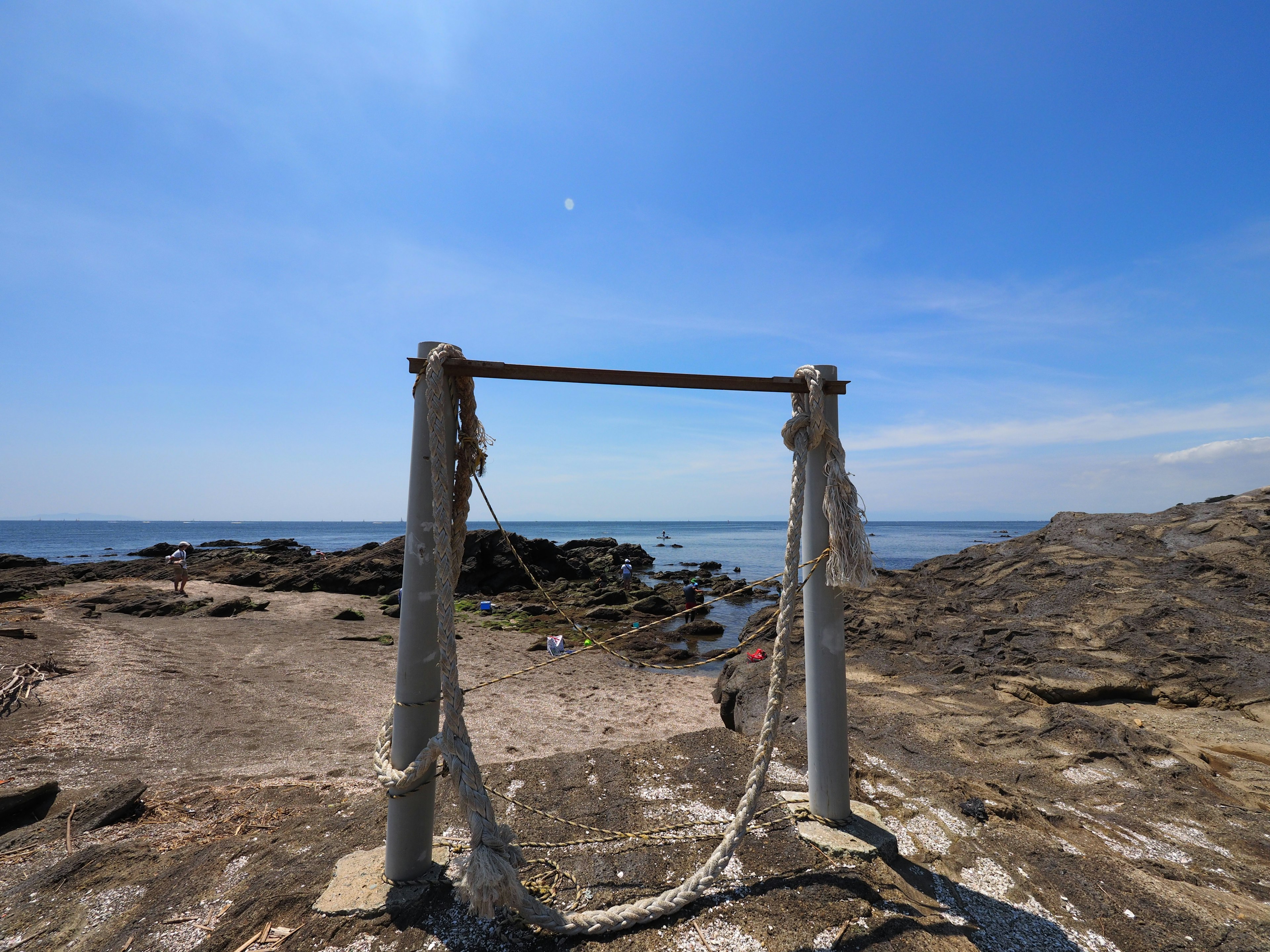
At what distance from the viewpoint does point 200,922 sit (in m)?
2.21

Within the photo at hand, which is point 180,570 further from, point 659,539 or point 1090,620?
point 659,539

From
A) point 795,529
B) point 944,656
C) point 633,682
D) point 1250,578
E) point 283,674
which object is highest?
point 795,529

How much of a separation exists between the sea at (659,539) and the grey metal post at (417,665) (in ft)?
8.24

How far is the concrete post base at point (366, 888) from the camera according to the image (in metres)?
2.16

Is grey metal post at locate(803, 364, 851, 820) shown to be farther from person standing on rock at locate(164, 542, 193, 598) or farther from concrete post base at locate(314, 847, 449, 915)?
person standing on rock at locate(164, 542, 193, 598)

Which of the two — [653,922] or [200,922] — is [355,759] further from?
[653,922]

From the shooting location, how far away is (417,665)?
7.33 ft

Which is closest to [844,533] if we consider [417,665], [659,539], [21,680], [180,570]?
[417,665]

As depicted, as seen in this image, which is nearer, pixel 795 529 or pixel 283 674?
pixel 795 529

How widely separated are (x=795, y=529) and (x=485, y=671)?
8.76m

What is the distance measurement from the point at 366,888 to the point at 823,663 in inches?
89.0

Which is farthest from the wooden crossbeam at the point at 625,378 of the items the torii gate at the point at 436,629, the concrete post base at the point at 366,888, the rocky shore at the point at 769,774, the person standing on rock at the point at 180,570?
the person standing on rock at the point at 180,570

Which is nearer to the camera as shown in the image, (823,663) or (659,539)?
(823,663)

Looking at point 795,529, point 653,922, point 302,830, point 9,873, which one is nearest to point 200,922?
point 302,830
